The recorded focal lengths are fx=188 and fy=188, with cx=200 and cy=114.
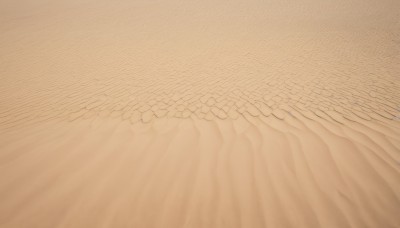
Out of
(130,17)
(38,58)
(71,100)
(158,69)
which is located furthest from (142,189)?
(130,17)

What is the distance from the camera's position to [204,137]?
2836 mm

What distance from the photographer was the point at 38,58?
7.21 m

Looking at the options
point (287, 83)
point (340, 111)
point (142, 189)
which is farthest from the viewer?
point (287, 83)

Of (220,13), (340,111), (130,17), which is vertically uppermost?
(130,17)

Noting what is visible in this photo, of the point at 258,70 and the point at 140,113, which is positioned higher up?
the point at 140,113

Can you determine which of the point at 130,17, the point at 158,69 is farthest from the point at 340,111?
the point at 130,17

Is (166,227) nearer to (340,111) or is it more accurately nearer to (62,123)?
(62,123)

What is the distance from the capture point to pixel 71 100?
Result: 420 cm

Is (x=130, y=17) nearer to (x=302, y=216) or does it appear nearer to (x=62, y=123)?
(x=62, y=123)

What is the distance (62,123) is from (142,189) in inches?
91.2

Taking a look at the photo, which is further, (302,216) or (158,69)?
(158,69)

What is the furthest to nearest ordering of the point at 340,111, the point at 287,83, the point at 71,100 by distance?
the point at 287,83 → the point at 71,100 → the point at 340,111

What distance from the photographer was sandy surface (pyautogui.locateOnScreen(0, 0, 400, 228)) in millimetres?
1852

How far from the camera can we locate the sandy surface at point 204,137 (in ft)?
6.07
